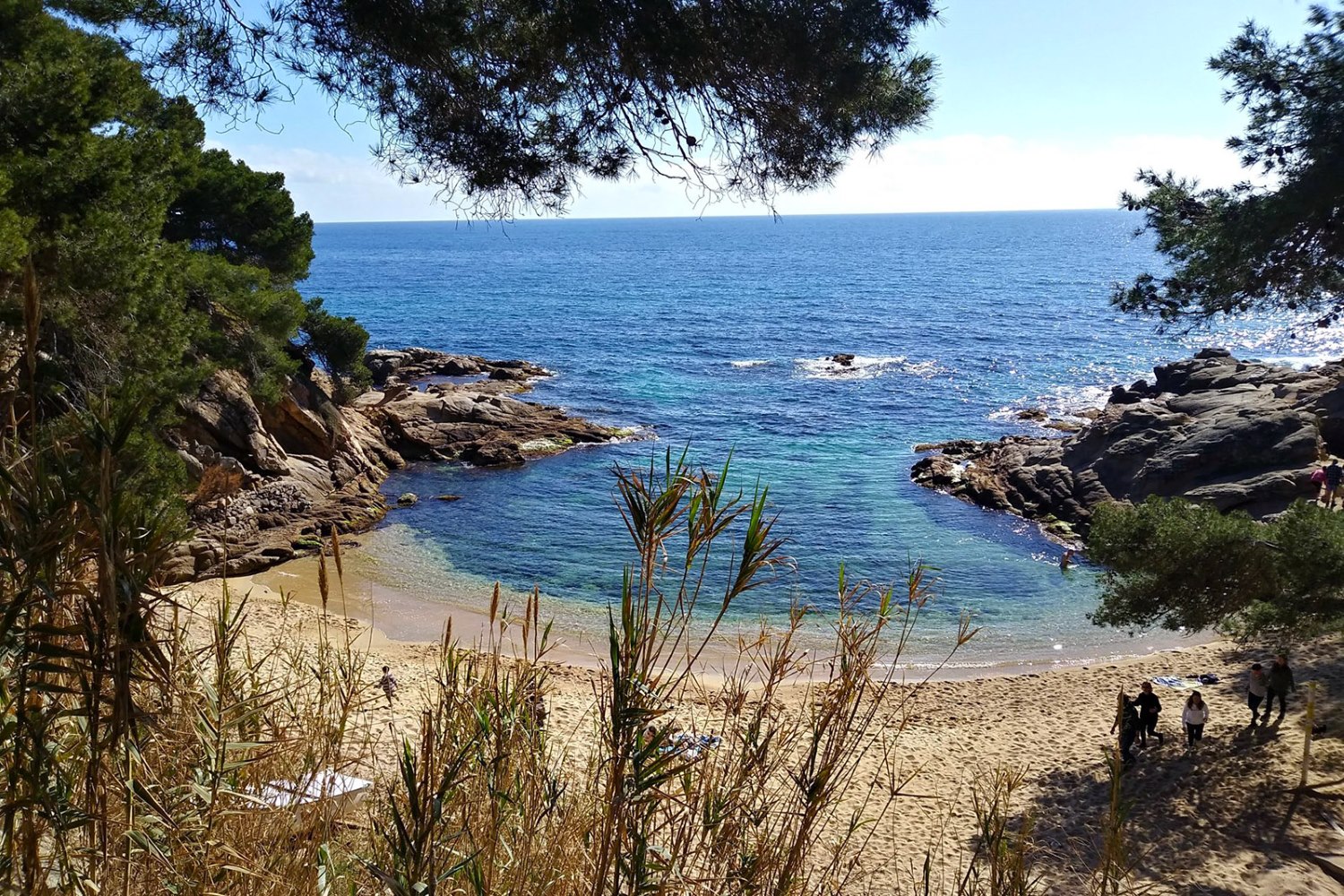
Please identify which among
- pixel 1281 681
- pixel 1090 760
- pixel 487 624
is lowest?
pixel 487 624

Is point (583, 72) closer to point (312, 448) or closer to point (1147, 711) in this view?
point (1147, 711)

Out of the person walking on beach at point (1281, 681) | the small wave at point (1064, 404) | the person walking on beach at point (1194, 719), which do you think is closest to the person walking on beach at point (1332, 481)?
the person walking on beach at point (1281, 681)

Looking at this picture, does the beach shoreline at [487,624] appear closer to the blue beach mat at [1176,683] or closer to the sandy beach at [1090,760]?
the sandy beach at [1090,760]

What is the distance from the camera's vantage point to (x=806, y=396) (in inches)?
1785

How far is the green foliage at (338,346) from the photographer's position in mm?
32125

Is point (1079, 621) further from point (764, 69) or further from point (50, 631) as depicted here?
point (50, 631)

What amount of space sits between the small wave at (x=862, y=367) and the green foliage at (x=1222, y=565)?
37460mm

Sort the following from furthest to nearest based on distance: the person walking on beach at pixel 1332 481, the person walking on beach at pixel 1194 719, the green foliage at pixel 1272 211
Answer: the person walking on beach at pixel 1332 481
the person walking on beach at pixel 1194 719
the green foliage at pixel 1272 211

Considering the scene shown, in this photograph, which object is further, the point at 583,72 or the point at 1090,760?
the point at 1090,760

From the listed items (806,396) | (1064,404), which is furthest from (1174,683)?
(806,396)

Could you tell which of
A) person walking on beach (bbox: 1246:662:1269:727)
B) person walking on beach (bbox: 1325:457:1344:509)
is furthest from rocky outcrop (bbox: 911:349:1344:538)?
person walking on beach (bbox: 1246:662:1269:727)

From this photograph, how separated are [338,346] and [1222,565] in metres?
27.3

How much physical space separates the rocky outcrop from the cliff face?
13682 millimetres

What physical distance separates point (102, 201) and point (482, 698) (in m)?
10.6
